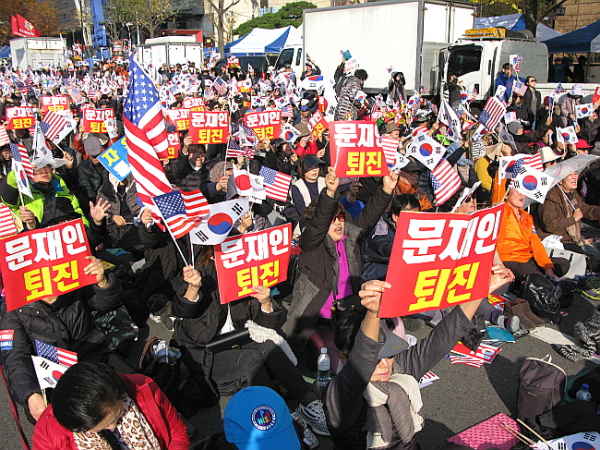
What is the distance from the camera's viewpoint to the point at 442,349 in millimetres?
3117

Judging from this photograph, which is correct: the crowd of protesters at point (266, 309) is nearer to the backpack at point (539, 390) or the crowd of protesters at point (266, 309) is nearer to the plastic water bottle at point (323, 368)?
the plastic water bottle at point (323, 368)

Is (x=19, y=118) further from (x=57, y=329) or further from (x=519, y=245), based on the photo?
(x=519, y=245)

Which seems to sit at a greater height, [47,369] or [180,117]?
[180,117]

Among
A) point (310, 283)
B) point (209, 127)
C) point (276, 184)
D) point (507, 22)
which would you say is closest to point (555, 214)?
point (276, 184)

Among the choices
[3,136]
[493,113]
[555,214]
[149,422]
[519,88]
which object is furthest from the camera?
[519,88]

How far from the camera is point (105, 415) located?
2582 millimetres

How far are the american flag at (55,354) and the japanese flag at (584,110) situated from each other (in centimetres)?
1288

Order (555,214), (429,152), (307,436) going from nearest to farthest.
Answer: (307,436) → (555,214) → (429,152)

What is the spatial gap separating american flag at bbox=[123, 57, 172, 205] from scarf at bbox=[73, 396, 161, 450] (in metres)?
2.34

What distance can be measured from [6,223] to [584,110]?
12586mm

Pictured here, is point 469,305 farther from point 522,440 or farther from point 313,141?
point 313,141

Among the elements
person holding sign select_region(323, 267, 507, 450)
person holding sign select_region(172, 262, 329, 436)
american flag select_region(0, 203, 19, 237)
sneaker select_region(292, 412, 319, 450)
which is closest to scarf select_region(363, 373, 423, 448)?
person holding sign select_region(323, 267, 507, 450)

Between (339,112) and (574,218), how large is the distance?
6.46 metres

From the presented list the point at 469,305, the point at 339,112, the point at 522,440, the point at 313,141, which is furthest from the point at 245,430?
the point at 339,112
